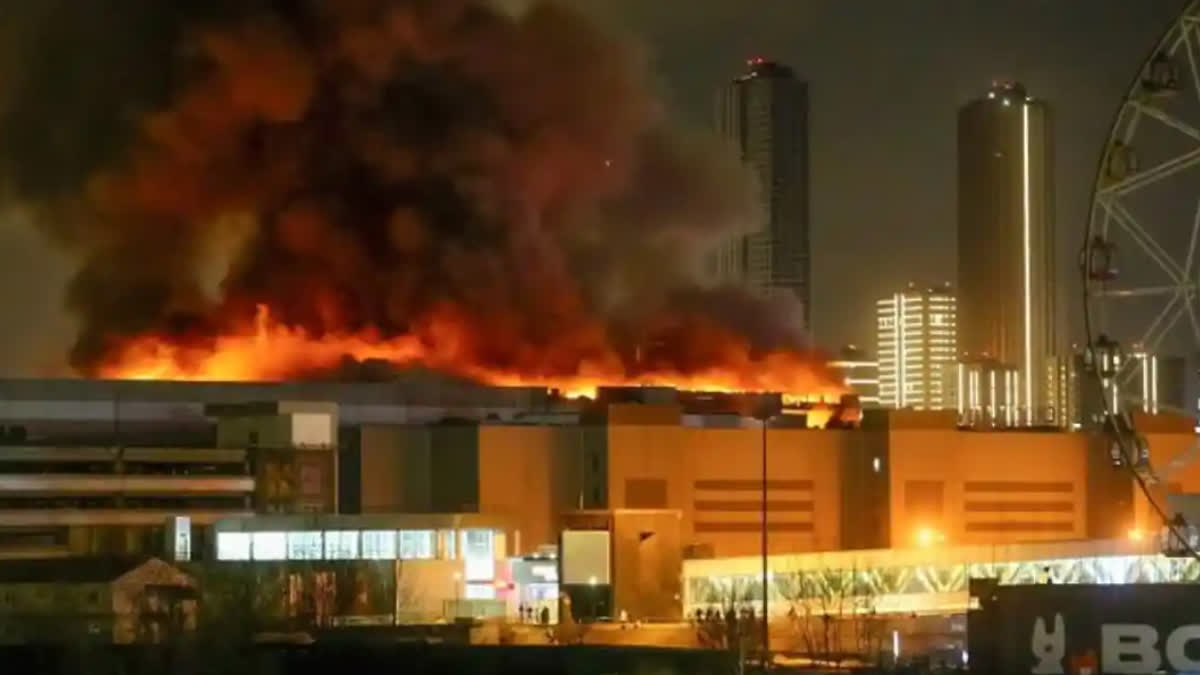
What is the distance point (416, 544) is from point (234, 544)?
5.39 meters

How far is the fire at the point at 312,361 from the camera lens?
340 ft

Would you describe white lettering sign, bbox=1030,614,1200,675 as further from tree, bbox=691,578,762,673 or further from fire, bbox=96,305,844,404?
fire, bbox=96,305,844,404

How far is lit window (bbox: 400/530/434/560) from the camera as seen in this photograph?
8650 cm

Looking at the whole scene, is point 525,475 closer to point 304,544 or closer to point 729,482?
point 729,482

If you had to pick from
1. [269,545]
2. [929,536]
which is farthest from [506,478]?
[929,536]

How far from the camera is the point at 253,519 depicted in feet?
283

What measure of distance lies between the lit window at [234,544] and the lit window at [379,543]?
340 centimetres

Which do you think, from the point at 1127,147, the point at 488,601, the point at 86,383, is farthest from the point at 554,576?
the point at 1127,147

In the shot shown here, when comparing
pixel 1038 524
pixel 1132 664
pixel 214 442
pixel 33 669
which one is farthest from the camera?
pixel 1038 524

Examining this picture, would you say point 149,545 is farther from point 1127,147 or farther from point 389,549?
point 1127,147

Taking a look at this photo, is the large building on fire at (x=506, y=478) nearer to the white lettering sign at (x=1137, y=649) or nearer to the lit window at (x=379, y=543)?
the lit window at (x=379, y=543)

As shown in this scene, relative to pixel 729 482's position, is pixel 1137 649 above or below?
below

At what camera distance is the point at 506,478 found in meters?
94.4

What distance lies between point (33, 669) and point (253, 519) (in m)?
35.3
